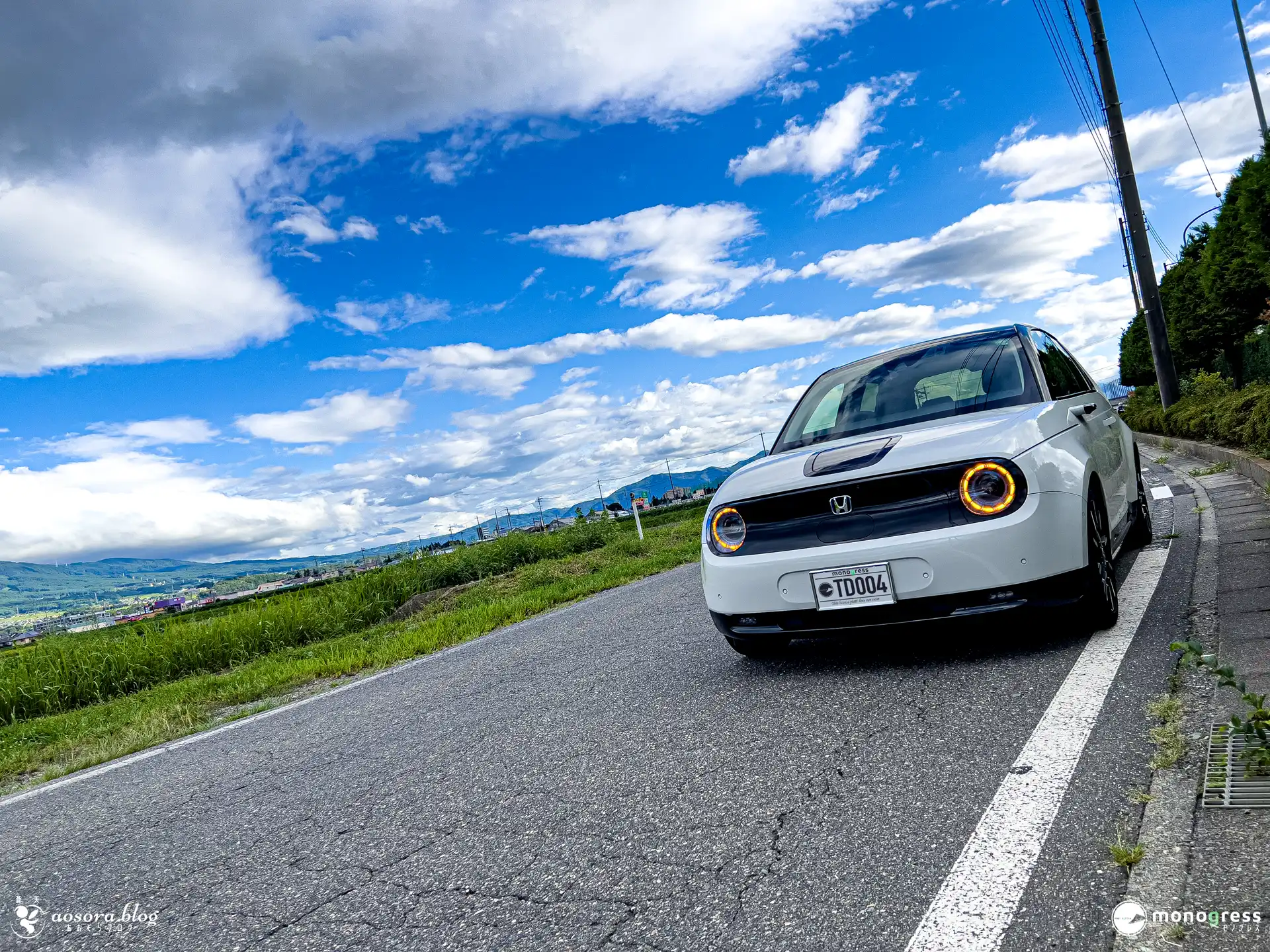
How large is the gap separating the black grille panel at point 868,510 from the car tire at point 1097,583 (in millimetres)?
533

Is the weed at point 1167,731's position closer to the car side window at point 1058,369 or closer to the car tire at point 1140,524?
the car side window at point 1058,369

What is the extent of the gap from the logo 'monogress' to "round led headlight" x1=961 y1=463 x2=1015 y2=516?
18.4 inches

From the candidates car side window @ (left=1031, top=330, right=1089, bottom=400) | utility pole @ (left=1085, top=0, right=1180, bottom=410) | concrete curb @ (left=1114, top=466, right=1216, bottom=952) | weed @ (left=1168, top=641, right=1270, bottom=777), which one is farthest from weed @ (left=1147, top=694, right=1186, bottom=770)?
utility pole @ (left=1085, top=0, right=1180, bottom=410)

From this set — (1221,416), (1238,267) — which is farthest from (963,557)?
(1238,267)

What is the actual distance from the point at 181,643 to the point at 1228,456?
12662 mm

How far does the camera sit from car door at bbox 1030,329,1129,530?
14.8 ft

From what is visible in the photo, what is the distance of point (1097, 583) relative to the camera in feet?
12.4

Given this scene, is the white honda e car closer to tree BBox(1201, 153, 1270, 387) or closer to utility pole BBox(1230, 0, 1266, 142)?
tree BBox(1201, 153, 1270, 387)

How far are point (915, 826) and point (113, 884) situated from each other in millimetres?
2584

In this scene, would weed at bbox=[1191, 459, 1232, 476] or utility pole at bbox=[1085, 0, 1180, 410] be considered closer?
weed at bbox=[1191, 459, 1232, 476]

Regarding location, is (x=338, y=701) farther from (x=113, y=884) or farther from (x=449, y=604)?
(x=449, y=604)

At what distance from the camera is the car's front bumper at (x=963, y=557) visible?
3.46 m

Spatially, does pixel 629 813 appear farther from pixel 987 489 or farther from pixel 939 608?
pixel 987 489

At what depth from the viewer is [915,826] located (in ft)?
7.39
